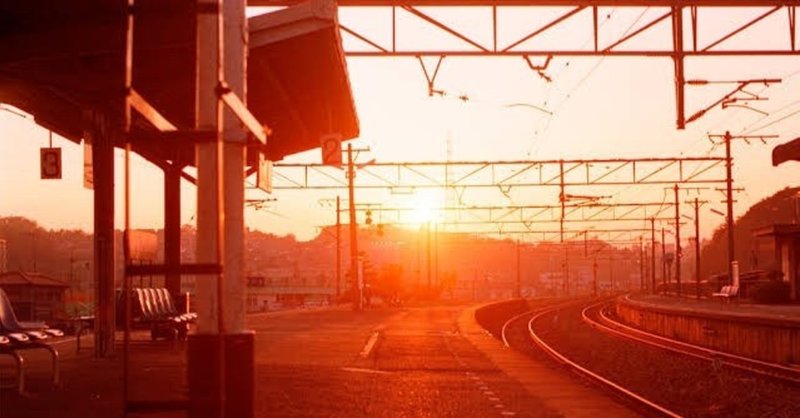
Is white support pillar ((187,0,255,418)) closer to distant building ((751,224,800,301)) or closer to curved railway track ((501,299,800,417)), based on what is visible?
curved railway track ((501,299,800,417))

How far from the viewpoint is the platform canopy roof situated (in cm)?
1198

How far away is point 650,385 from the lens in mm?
22984

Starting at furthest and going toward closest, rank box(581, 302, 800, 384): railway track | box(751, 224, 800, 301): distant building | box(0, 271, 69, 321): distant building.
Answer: box(751, 224, 800, 301): distant building → box(0, 271, 69, 321): distant building → box(581, 302, 800, 384): railway track

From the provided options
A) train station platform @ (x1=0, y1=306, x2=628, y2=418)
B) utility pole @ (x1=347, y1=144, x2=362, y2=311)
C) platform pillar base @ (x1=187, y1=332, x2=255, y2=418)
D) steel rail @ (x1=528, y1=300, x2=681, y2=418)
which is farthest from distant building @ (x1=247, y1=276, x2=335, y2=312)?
platform pillar base @ (x1=187, y1=332, x2=255, y2=418)

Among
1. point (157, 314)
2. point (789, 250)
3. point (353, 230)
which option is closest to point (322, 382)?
point (157, 314)

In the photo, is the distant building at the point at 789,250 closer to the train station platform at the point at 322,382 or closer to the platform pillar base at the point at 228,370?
the train station platform at the point at 322,382

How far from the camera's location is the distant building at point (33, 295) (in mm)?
39969

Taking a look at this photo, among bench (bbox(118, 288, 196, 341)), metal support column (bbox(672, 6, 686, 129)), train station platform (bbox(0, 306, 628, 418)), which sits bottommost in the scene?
train station platform (bbox(0, 306, 628, 418))

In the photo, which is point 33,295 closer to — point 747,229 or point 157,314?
point 157,314

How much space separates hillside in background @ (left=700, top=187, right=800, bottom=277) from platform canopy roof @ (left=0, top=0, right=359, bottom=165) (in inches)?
4548

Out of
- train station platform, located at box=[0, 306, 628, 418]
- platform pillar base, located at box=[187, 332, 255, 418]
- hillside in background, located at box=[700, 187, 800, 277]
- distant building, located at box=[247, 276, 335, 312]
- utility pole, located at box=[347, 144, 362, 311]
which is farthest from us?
hillside in background, located at box=[700, 187, 800, 277]

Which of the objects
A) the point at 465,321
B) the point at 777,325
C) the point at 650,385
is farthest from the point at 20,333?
the point at 465,321

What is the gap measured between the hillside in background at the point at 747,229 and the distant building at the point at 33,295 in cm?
9674

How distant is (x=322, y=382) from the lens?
56.3 feet
